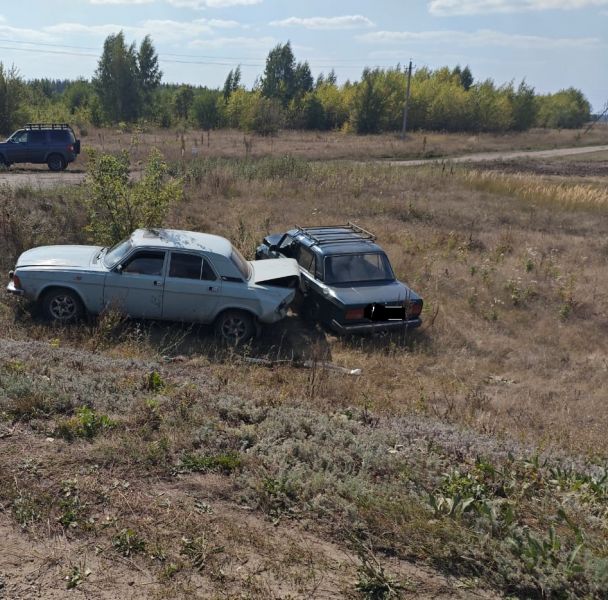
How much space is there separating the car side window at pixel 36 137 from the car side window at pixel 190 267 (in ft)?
51.1

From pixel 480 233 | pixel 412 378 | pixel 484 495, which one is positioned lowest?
pixel 412 378

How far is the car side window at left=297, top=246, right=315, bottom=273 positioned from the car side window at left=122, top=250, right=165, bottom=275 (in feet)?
9.18

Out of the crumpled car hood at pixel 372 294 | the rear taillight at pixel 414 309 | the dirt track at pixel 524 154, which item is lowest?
the rear taillight at pixel 414 309

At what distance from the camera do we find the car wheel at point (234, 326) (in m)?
9.17

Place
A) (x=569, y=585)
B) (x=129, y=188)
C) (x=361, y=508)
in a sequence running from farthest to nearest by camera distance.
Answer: (x=129, y=188) < (x=361, y=508) < (x=569, y=585)

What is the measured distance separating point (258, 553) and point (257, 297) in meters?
5.71

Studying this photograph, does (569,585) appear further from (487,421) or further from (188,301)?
(188,301)

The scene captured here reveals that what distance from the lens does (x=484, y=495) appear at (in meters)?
4.14

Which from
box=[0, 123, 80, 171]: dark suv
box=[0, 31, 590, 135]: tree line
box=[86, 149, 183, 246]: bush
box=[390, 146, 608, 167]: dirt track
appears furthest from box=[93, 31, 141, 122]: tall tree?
box=[86, 149, 183, 246]: bush

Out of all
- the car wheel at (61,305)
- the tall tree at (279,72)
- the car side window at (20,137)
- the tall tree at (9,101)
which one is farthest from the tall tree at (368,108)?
the car wheel at (61,305)

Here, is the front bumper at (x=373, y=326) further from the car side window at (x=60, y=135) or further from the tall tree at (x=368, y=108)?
the tall tree at (x=368, y=108)

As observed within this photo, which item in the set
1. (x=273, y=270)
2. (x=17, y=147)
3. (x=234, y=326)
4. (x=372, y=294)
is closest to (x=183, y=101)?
(x=17, y=147)

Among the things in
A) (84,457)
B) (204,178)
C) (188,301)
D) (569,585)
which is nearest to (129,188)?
(188,301)

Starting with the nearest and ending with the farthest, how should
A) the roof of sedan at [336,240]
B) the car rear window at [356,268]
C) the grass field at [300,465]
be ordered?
the grass field at [300,465] < the car rear window at [356,268] < the roof of sedan at [336,240]
